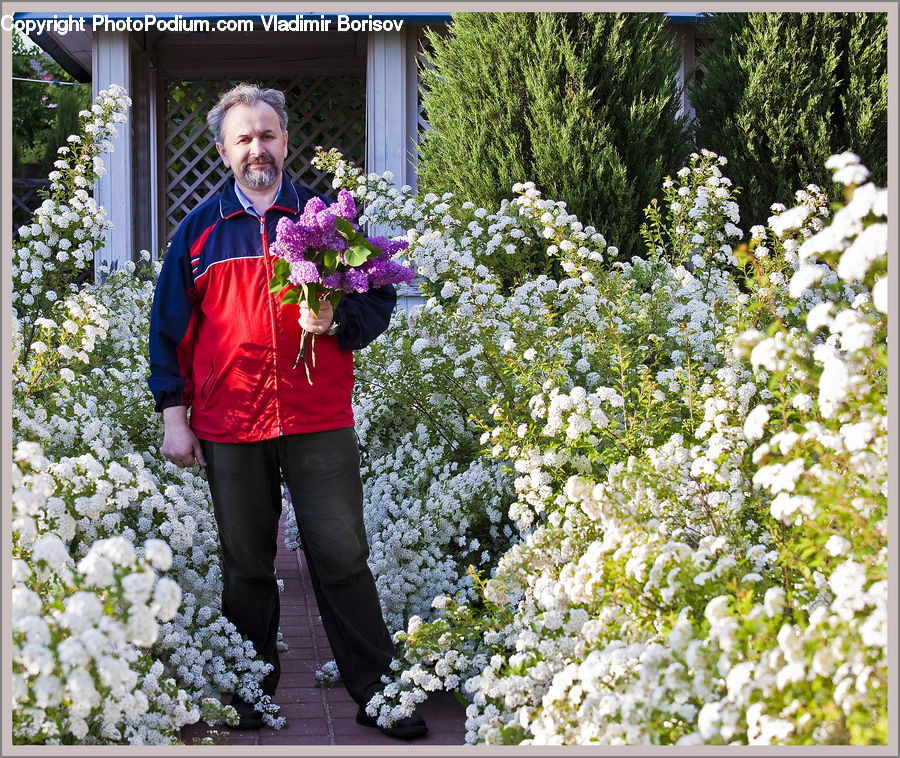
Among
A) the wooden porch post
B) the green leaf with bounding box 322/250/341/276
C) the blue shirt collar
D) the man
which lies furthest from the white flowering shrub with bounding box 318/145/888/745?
the wooden porch post

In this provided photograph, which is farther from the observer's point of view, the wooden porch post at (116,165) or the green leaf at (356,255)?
the wooden porch post at (116,165)

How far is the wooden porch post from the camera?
809cm

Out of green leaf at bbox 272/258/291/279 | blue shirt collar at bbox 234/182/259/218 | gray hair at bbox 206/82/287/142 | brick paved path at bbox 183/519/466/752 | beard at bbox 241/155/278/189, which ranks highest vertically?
gray hair at bbox 206/82/287/142

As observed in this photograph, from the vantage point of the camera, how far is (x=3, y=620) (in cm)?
206

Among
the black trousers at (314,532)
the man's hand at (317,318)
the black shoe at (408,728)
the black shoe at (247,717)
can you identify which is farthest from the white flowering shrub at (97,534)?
the man's hand at (317,318)

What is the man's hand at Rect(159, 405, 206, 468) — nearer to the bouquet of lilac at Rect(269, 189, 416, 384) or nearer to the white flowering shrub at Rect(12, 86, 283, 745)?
the white flowering shrub at Rect(12, 86, 283, 745)

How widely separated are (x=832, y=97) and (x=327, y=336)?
4.60 metres

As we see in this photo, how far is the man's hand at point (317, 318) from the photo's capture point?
2.83 metres

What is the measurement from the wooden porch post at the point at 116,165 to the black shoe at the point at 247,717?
570 cm

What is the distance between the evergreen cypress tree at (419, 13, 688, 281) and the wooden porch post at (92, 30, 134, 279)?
3.23m

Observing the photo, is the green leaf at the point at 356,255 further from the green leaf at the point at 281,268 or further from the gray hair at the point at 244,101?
the gray hair at the point at 244,101

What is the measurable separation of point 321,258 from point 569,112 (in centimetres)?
350

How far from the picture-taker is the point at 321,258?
2.82 m

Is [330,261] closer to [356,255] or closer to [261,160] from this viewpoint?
[356,255]
